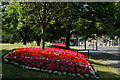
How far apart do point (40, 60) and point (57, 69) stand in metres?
1.09

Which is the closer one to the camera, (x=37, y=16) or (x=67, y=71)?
(x=67, y=71)

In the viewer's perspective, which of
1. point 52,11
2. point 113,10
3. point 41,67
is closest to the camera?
point 41,67

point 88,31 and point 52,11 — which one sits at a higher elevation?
point 52,11

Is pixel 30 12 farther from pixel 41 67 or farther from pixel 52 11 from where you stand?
pixel 41 67

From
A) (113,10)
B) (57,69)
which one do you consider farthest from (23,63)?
(113,10)

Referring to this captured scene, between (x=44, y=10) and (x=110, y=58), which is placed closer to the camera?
(x=44, y=10)

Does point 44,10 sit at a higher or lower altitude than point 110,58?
higher

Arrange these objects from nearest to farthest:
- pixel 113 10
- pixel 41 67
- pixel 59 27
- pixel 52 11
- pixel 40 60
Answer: pixel 41 67
pixel 40 60
pixel 52 11
pixel 113 10
pixel 59 27

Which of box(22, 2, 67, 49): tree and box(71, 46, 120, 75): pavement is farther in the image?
box(22, 2, 67, 49): tree

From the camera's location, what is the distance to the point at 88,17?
15.8m

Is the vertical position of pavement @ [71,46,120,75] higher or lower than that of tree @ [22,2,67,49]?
lower

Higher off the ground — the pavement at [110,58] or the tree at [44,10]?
the tree at [44,10]

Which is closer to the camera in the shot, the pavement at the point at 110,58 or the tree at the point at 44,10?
the pavement at the point at 110,58

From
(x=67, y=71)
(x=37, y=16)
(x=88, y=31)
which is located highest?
(x=37, y=16)
